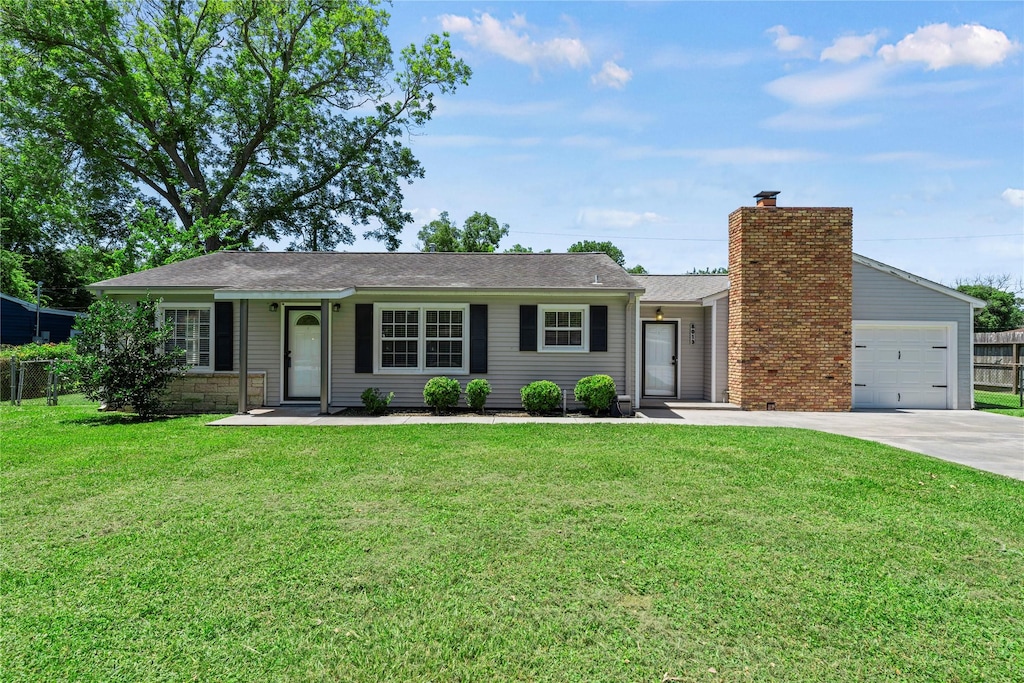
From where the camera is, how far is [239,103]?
24188 mm

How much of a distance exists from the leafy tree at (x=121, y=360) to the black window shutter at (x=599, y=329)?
324 inches

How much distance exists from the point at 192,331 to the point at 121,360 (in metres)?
1.79

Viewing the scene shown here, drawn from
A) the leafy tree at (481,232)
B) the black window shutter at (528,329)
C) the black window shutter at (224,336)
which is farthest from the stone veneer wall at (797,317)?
the leafy tree at (481,232)

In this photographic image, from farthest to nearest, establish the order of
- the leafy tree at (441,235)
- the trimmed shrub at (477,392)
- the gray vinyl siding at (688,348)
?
the leafy tree at (441,235), the gray vinyl siding at (688,348), the trimmed shrub at (477,392)

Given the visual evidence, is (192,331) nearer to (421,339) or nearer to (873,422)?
(421,339)

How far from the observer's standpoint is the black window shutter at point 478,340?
1159cm

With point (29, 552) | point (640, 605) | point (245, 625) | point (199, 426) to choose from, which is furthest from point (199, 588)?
point (199, 426)

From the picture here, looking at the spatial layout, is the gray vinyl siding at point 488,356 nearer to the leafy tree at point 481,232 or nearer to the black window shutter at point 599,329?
the black window shutter at point 599,329

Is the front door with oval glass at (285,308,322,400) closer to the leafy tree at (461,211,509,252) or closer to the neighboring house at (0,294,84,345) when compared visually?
the neighboring house at (0,294,84,345)

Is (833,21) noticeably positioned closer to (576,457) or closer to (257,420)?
(576,457)

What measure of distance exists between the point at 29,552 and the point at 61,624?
4.66ft

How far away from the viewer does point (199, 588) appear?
3.36 m

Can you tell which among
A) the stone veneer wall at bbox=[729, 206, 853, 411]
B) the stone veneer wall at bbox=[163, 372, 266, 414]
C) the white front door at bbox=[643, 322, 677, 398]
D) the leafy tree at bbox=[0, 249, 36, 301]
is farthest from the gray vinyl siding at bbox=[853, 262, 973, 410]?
the leafy tree at bbox=[0, 249, 36, 301]

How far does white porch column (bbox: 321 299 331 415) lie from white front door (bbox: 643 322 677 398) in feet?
24.9
